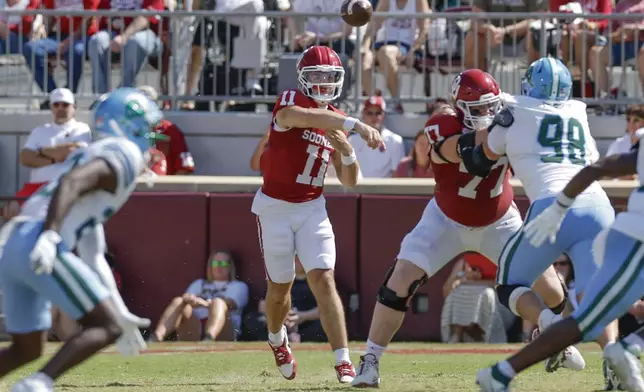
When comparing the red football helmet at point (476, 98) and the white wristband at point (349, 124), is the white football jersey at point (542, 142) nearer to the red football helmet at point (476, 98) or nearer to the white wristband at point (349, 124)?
the red football helmet at point (476, 98)

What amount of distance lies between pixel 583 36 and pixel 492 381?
25.3 ft

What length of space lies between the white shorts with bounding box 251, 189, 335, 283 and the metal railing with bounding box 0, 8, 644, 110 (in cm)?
507

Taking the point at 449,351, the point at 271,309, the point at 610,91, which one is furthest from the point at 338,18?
the point at 271,309

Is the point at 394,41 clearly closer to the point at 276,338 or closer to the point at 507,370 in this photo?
A: the point at 276,338

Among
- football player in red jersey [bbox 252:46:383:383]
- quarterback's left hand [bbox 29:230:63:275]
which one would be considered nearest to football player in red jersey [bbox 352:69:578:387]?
football player in red jersey [bbox 252:46:383:383]

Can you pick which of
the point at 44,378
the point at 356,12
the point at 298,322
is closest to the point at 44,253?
the point at 44,378

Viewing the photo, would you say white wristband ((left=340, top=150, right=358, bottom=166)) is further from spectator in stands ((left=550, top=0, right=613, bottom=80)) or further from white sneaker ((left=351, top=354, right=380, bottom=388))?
spectator in stands ((left=550, top=0, right=613, bottom=80))

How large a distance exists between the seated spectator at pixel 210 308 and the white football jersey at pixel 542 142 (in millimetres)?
4933

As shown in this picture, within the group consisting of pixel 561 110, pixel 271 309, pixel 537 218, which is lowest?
pixel 271 309

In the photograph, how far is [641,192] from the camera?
623cm

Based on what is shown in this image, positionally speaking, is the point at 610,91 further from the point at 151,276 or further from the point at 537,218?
the point at 537,218

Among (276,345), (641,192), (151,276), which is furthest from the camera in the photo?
(151,276)

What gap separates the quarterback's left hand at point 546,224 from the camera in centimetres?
656

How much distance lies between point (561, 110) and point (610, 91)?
6.52m
